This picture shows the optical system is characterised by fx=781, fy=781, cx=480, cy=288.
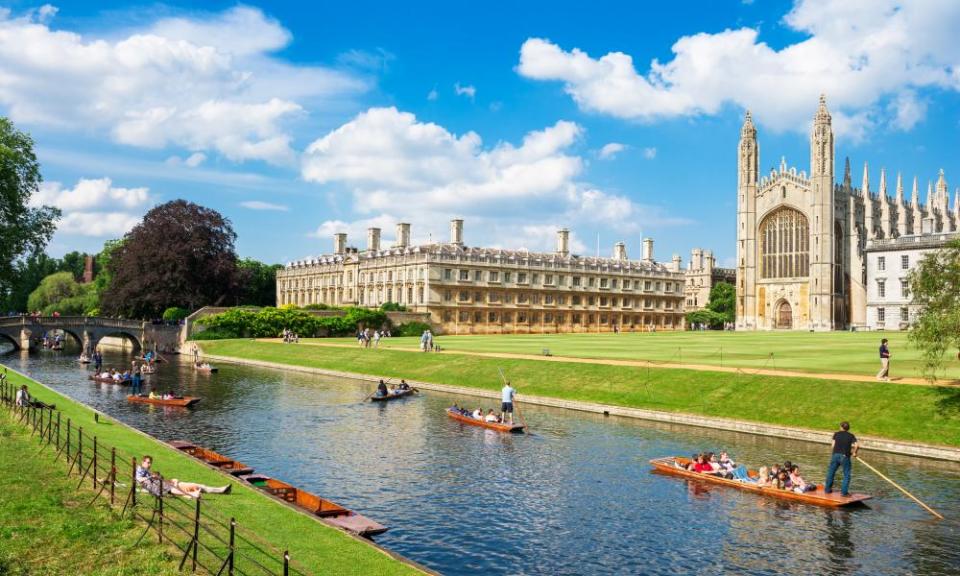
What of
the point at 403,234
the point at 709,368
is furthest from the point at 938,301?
the point at 403,234

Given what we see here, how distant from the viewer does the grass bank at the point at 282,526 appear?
1332 cm

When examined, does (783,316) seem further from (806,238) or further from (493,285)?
(493,285)

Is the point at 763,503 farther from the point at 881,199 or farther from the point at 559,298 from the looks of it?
the point at 881,199

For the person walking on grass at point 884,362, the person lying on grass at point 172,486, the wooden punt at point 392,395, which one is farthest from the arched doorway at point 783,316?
the person lying on grass at point 172,486

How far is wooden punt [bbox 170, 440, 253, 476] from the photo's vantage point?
844 inches

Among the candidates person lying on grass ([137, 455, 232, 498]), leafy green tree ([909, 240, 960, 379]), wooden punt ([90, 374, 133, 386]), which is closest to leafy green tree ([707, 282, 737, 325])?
leafy green tree ([909, 240, 960, 379])

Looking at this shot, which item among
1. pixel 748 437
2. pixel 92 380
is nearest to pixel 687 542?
pixel 748 437

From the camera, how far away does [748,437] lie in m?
29.6

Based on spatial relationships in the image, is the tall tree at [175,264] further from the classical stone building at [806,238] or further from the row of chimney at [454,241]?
the classical stone building at [806,238]

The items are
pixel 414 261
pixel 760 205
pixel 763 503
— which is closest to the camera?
pixel 763 503

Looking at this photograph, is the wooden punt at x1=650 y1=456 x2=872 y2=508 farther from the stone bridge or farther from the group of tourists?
the stone bridge

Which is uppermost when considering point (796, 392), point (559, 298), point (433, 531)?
point (559, 298)

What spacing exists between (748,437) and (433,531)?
1645cm

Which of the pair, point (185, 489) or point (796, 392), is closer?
point (185, 489)
